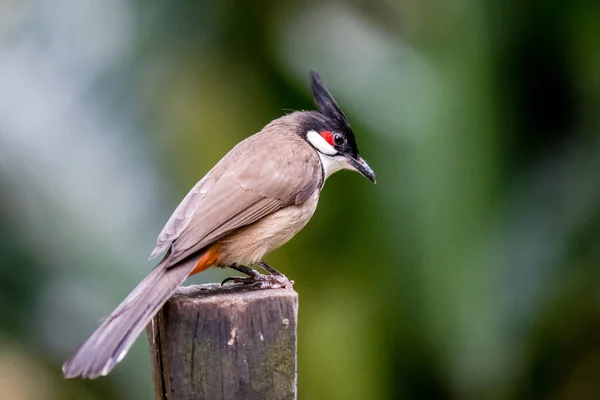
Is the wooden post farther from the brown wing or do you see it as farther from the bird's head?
the bird's head

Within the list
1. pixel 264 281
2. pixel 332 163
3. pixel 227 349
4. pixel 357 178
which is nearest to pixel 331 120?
pixel 332 163

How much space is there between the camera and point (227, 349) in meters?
2.18

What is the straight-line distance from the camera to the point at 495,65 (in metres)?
4.09

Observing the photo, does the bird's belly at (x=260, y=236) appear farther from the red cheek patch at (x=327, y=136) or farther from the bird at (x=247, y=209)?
the red cheek patch at (x=327, y=136)

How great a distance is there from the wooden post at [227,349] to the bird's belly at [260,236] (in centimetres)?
58

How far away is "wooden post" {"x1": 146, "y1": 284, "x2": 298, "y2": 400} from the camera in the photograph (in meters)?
2.17

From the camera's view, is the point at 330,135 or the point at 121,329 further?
the point at 330,135

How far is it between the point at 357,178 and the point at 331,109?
589 mm

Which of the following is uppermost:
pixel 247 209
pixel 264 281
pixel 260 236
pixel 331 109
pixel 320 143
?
pixel 331 109

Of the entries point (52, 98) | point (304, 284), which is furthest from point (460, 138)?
point (52, 98)

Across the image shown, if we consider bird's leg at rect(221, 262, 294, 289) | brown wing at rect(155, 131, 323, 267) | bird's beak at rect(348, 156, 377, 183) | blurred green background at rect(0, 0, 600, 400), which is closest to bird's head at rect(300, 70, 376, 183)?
bird's beak at rect(348, 156, 377, 183)

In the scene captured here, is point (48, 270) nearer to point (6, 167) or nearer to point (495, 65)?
point (6, 167)

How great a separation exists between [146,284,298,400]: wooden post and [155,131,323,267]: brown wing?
332 millimetres

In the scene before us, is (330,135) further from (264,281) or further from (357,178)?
(264,281)
